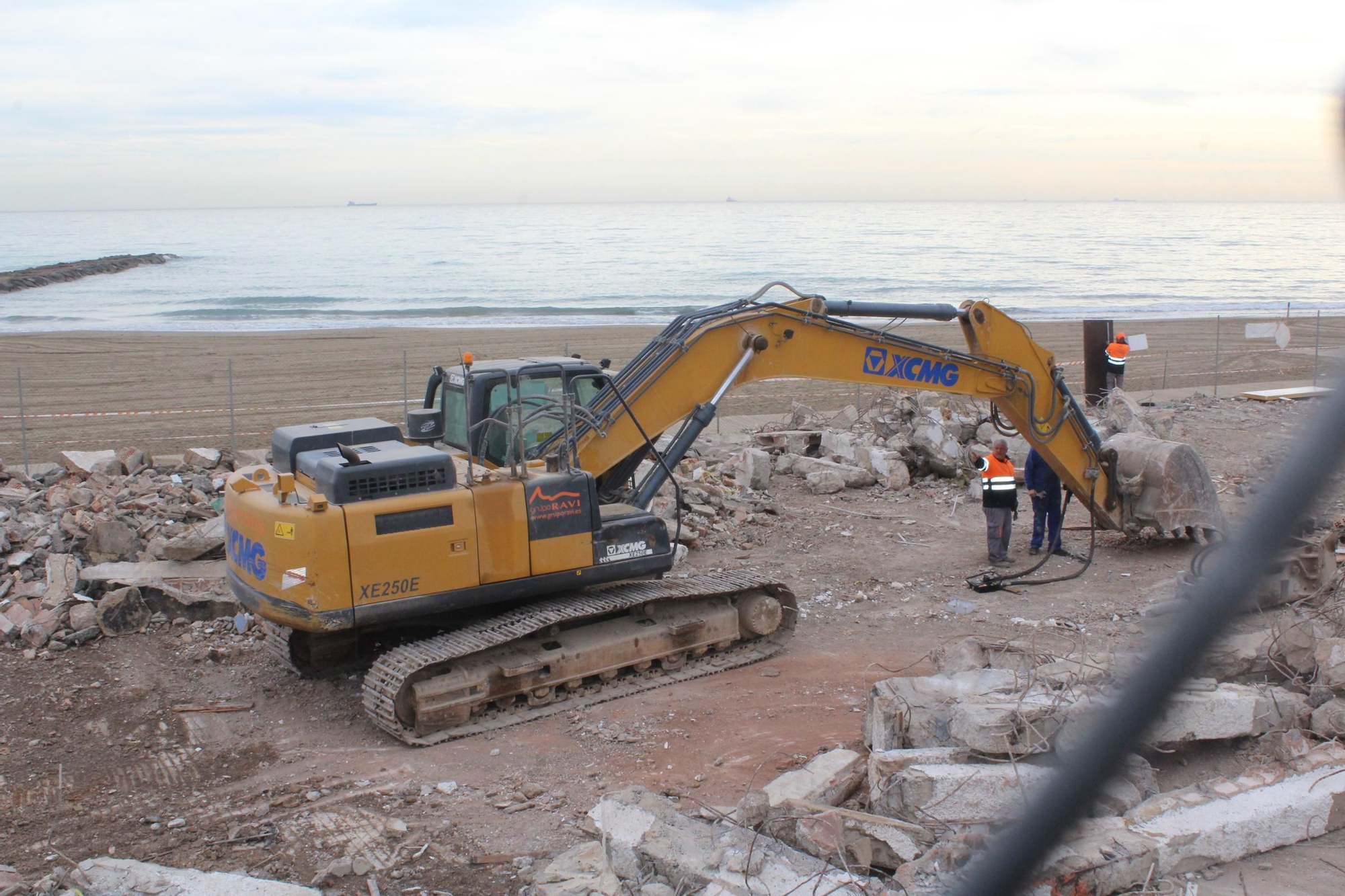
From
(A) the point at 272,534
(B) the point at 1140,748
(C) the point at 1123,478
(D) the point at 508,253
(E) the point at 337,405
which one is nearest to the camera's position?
(B) the point at 1140,748

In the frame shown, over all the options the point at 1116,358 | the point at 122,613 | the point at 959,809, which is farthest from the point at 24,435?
the point at 1116,358

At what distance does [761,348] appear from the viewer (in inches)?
397

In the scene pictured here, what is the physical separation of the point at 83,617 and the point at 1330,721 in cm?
995

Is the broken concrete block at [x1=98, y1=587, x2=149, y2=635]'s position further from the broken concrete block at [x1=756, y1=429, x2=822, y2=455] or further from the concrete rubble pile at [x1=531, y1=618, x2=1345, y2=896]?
the broken concrete block at [x1=756, y1=429, x2=822, y2=455]

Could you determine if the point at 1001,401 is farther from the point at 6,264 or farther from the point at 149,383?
the point at 6,264

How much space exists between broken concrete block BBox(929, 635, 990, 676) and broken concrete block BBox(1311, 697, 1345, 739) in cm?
211

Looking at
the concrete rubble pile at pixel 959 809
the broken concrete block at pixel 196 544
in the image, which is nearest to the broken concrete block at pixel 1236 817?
the concrete rubble pile at pixel 959 809

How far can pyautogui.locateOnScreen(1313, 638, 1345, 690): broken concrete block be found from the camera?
6.98m

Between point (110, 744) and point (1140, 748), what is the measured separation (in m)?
8.88

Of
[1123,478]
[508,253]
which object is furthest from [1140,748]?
[508,253]

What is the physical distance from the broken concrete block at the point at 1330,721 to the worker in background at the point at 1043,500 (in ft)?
19.0

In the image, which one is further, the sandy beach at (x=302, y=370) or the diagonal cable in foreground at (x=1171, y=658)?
the sandy beach at (x=302, y=370)

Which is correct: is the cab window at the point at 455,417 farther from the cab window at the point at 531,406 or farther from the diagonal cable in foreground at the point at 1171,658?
the diagonal cable in foreground at the point at 1171,658

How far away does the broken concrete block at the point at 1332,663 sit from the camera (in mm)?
6977
